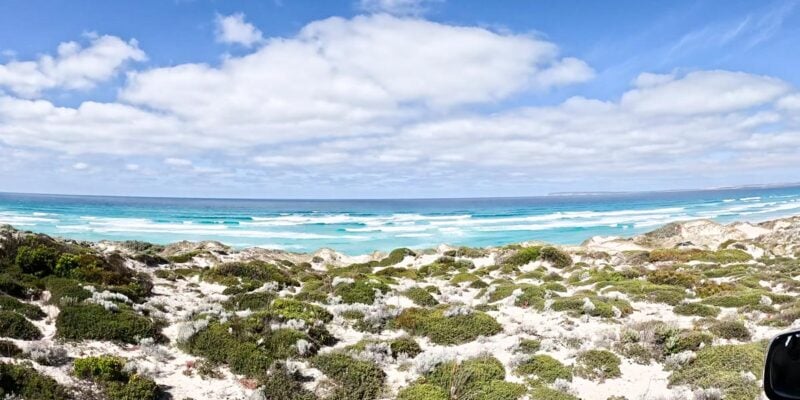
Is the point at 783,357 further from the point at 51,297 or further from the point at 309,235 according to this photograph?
the point at 309,235

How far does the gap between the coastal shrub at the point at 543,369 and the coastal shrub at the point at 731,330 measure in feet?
16.0

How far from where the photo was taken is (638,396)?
9.56 m

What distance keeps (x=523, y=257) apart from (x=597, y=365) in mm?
18457

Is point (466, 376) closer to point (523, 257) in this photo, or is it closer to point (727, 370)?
point (727, 370)

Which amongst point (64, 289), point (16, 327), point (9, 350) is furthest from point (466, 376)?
point (64, 289)

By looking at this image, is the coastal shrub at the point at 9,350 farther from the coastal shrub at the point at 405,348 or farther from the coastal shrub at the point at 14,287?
the coastal shrub at the point at 405,348

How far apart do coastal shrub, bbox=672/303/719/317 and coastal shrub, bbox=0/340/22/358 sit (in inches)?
698

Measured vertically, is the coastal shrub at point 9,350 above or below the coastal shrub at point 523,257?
above

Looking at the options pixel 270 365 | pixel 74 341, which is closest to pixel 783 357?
pixel 270 365

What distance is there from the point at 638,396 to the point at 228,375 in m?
8.45

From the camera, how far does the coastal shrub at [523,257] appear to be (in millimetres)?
28906

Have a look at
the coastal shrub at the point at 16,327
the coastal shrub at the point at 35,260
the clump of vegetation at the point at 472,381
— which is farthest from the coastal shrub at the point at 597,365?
the coastal shrub at the point at 35,260

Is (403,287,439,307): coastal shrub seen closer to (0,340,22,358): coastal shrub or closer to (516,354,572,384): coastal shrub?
(516,354,572,384): coastal shrub

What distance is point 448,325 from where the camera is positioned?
550 inches
